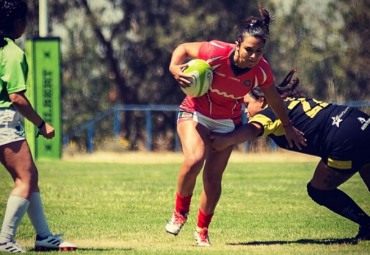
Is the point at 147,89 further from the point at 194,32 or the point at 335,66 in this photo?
the point at 335,66

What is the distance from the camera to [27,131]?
78.6 ft

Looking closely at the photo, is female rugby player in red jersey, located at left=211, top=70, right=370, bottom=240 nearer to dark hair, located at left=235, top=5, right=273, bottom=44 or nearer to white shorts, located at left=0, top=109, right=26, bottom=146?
dark hair, located at left=235, top=5, right=273, bottom=44

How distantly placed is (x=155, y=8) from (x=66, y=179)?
753 inches

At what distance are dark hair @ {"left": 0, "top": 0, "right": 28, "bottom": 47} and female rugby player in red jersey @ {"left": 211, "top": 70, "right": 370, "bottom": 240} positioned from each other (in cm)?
207

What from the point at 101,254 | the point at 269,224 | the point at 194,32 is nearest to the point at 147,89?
the point at 194,32

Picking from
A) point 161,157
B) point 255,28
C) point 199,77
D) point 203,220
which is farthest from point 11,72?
point 161,157

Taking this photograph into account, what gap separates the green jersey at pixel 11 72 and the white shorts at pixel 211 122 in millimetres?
1736

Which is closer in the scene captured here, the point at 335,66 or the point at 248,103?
the point at 248,103

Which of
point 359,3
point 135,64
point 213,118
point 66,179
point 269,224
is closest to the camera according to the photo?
point 213,118

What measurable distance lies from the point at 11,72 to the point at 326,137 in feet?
9.89

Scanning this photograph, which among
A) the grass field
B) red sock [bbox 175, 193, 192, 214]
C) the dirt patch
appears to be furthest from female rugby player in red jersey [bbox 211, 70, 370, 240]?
the dirt patch

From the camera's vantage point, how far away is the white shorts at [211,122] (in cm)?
743

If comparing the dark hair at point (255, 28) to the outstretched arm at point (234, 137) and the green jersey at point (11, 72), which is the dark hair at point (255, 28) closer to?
the outstretched arm at point (234, 137)

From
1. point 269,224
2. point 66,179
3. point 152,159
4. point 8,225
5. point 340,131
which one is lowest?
point 152,159
